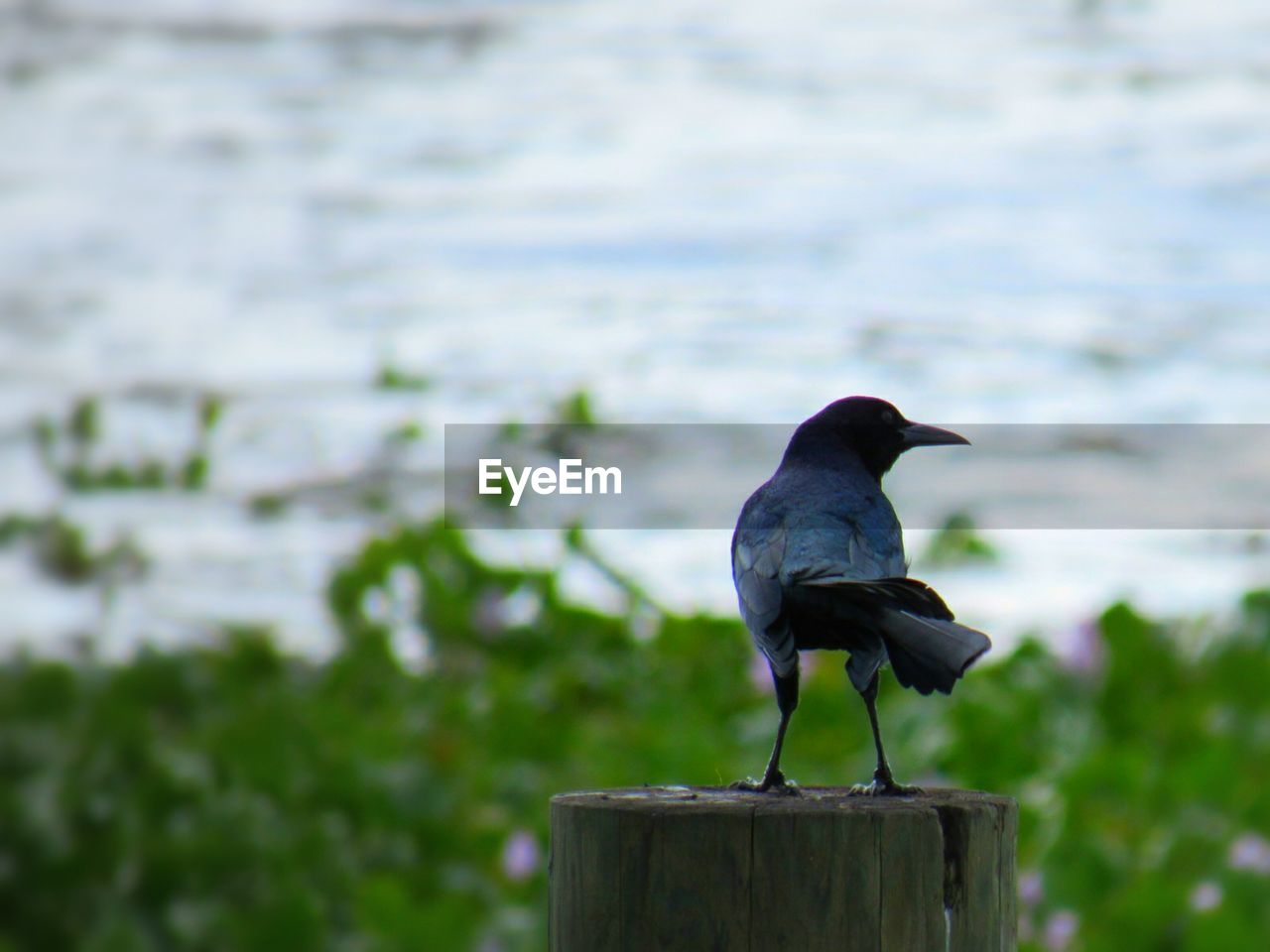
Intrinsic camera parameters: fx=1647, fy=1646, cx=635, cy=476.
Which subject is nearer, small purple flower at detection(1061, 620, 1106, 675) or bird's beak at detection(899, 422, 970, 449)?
bird's beak at detection(899, 422, 970, 449)

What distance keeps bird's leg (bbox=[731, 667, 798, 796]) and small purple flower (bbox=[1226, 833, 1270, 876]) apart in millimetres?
2936

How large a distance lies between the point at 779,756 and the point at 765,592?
0.77 ft

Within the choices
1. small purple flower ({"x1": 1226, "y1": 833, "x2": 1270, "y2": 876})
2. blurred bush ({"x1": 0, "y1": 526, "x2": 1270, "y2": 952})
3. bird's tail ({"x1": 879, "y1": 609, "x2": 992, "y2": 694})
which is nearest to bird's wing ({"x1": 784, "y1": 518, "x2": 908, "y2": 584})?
bird's tail ({"x1": 879, "y1": 609, "x2": 992, "y2": 694})

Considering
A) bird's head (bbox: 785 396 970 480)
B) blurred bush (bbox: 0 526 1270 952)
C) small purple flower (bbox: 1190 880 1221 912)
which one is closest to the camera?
bird's head (bbox: 785 396 970 480)

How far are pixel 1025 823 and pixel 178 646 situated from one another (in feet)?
10.6

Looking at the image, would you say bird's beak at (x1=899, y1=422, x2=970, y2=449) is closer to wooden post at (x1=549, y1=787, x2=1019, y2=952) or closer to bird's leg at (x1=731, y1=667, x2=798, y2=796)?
bird's leg at (x1=731, y1=667, x2=798, y2=796)

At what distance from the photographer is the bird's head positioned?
8.77 ft

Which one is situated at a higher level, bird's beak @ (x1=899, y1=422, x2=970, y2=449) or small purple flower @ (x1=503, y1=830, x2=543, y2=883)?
bird's beak @ (x1=899, y1=422, x2=970, y2=449)

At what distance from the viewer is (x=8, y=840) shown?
5668 millimetres

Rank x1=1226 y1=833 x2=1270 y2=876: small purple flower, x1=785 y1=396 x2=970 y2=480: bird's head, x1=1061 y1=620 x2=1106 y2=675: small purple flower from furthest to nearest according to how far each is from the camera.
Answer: x1=1061 y1=620 x2=1106 y2=675: small purple flower, x1=1226 y1=833 x2=1270 y2=876: small purple flower, x1=785 y1=396 x2=970 y2=480: bird's head

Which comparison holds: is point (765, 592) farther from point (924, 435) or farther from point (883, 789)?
point (924, 435)

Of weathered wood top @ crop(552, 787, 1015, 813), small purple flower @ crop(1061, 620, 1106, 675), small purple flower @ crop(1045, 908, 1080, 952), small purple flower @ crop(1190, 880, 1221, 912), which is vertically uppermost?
small purple flower @ crop(1061, 620, 1106, 675)

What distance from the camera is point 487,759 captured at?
6648mm

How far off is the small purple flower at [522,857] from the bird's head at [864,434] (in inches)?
128
